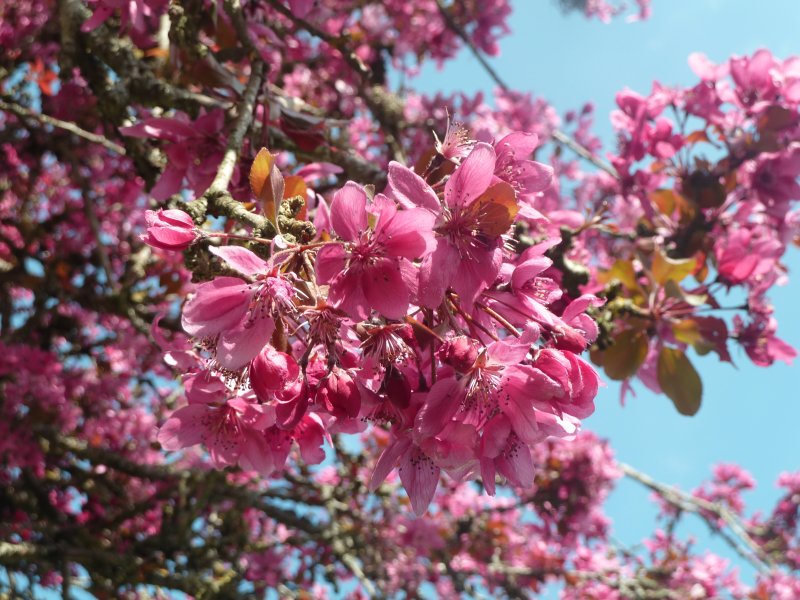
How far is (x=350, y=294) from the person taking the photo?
3.73 ft

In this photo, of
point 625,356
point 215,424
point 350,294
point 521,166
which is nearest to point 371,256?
point 350,294

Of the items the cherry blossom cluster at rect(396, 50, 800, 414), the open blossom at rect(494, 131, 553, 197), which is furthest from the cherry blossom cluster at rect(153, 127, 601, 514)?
the cherry blossom cluster at rect(396, 50, 800, 414)

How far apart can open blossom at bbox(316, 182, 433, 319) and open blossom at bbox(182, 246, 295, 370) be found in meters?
0.09

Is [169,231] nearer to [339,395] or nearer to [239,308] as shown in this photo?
[239,308]

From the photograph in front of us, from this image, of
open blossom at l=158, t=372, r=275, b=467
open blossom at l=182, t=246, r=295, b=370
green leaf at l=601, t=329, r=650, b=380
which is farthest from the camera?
green leaf at l=601, t=329, r=650, b=380

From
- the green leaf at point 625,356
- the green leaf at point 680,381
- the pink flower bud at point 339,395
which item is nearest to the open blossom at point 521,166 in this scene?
the pink flower bud at point 339,395

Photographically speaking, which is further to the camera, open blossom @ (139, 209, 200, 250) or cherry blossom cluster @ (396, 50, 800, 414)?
cherry blossom cluster @ (396, 50, 800, 414)

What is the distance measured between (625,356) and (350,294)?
4.80 ft

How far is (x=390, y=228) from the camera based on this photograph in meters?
1.14

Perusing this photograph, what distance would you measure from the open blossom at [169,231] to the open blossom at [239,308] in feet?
0.46

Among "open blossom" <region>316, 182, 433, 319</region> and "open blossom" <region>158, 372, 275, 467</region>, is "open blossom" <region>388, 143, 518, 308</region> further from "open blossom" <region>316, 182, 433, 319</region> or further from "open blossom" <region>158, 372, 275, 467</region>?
"open blossom" <region>158, 372, 275, 467</region>

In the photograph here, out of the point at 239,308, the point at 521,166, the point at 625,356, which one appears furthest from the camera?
the point at 625,356

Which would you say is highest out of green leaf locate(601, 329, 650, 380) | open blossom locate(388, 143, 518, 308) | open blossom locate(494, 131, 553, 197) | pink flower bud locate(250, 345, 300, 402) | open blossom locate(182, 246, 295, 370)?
green leaf locate(601, 329, 650, 380)

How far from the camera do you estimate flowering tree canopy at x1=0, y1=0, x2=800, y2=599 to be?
1175 mm
